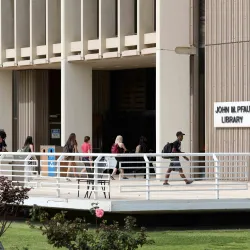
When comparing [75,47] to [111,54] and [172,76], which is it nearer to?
[111,54]

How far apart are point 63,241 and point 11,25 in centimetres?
2548

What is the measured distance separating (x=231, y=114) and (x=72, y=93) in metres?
7.32

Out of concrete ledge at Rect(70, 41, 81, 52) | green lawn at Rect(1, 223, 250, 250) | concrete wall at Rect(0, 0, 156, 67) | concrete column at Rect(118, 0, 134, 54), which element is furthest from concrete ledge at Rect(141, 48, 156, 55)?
green lawn at Rect(1, 223, 250, 250)

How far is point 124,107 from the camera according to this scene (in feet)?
129

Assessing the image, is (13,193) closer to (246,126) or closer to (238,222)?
(238,222)

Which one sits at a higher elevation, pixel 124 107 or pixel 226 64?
pixel 226 64

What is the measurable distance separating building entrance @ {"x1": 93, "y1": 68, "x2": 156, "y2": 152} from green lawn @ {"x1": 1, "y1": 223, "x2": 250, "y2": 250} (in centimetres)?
1707

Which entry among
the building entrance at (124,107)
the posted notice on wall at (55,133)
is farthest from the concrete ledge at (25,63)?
the posted notice on wall at (55,133)

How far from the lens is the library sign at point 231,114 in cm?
2900

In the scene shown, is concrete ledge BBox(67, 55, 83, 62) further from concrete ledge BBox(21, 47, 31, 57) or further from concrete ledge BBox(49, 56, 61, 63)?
concrete ledge BBox(21, 47, 31, 57)

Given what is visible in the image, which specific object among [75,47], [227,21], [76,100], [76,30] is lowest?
[76,100]

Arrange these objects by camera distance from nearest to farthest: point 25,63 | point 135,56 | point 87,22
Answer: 1. point 135,56
2. point 87,22
3. point 25,63

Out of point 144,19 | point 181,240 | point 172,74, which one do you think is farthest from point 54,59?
point 181,240

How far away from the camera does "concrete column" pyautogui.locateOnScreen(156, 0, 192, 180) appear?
99.5ft
